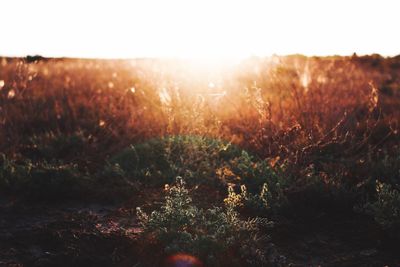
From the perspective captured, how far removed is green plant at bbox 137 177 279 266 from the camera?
9.50ft

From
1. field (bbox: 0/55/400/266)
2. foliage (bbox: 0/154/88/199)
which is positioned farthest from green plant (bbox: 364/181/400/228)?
foliage (bbox: 0/154/88/199)

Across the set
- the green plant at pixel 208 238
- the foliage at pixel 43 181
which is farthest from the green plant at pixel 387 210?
the foliage at pixel 43 181

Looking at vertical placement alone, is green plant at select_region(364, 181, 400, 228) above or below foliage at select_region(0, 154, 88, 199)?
above

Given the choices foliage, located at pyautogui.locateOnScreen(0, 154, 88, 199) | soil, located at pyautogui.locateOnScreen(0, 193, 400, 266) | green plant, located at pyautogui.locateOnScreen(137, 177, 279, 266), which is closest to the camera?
green plant, located at pyautogui.locateOnScreen(137, 177, 279, 266)

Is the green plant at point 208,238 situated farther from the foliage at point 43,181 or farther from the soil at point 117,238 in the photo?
the foliage at point 43,181

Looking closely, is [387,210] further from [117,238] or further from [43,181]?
[43,181]

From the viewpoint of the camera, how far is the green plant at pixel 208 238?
289 cm

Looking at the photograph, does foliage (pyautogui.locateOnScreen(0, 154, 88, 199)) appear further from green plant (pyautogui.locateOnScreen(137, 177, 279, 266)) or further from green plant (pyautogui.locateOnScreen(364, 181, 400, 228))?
green plant (pyautogui.locateOnScreen(364, 181, 400, 228))

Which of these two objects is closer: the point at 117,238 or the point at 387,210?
the point at 117,238

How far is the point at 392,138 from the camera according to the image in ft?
18.7

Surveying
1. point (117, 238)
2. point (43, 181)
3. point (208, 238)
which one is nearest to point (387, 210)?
point (208, 238)

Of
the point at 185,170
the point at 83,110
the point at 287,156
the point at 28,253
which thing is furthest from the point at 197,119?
the point at 83,110

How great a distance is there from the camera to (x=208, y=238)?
2.93m

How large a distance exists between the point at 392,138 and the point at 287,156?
170cm
